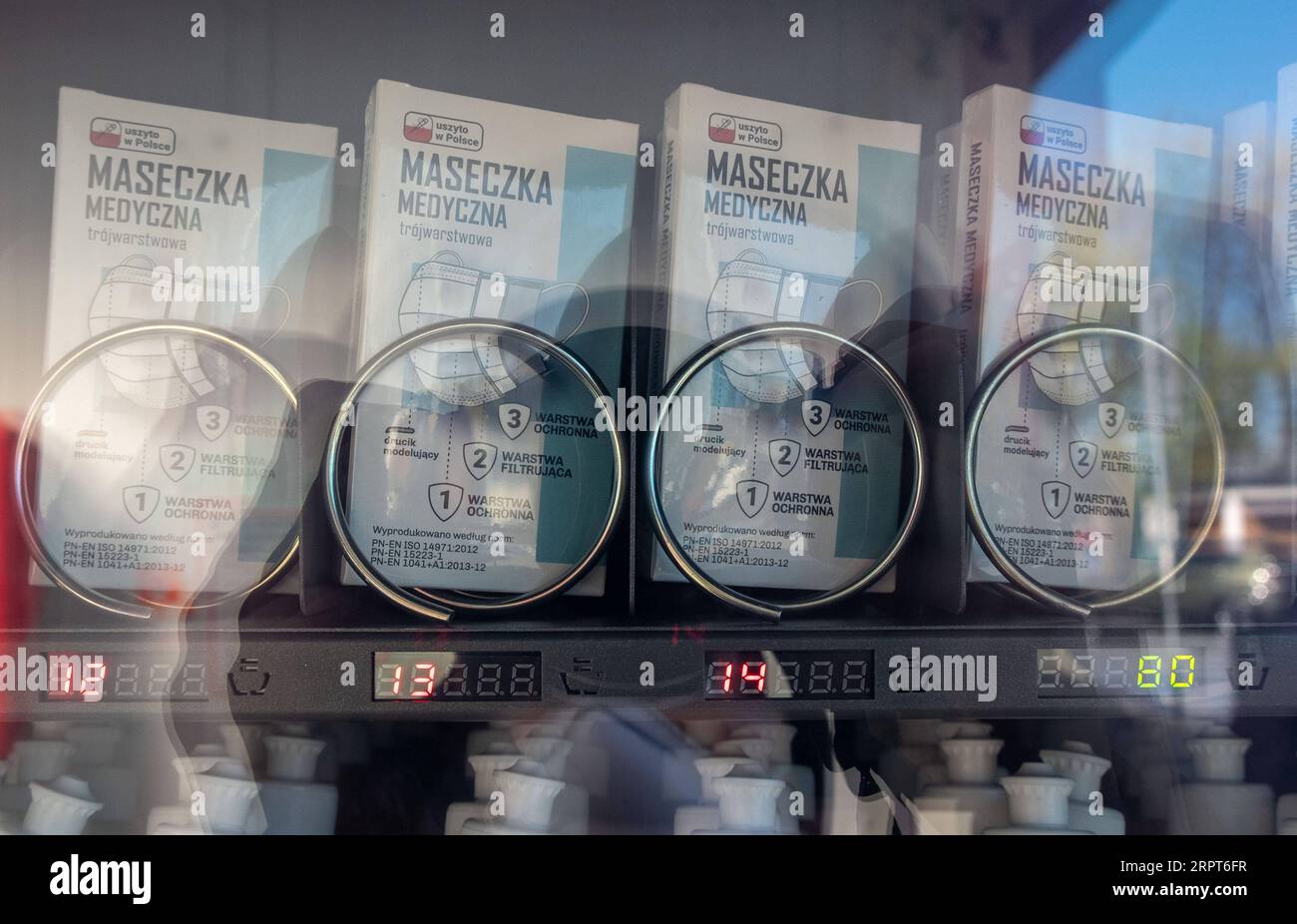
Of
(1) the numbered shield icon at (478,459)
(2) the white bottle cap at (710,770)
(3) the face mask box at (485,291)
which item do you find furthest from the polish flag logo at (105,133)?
(2) the white bottle cap at (710,770)

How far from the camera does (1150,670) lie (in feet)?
2.63

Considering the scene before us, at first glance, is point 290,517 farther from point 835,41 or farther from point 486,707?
point 835,41

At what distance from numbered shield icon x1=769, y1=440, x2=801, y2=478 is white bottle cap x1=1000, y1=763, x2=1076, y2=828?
0.33m

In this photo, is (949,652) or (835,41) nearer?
(949,652)

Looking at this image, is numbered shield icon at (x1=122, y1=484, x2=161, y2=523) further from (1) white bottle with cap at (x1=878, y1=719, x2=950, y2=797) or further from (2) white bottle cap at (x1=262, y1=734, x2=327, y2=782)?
(1) white bottle with cap at (x1=878, y1=719, x2=950, y2=797)

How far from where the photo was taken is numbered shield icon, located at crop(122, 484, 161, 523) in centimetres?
78

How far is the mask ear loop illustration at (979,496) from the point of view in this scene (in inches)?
31.6

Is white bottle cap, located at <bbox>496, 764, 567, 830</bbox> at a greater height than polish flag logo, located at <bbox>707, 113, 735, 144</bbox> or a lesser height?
lesser

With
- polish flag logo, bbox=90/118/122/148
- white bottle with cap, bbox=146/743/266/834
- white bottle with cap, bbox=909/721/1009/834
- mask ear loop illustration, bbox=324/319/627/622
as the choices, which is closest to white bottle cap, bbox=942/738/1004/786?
white bottle with cap, bbox=909/721/1009/834

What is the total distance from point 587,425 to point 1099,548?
464 mm

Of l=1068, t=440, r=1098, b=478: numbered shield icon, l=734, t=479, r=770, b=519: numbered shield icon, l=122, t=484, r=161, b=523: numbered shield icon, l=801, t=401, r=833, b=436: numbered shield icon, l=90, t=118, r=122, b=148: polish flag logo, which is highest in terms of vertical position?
l=90, t=118, r=122, b=148: polish flag logo

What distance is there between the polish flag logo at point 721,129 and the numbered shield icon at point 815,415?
238mm

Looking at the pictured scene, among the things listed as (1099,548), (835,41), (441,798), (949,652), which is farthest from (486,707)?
(835,41)

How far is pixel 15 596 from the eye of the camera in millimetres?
777
